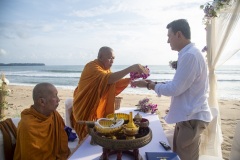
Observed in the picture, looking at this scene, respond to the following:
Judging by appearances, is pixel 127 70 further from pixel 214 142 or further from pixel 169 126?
pixel 169 126

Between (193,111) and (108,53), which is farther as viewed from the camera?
(108,53)

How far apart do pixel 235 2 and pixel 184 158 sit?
9.84 feet

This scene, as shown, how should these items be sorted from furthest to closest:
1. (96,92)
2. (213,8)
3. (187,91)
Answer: (213,8) → (96,92) → (187,91)

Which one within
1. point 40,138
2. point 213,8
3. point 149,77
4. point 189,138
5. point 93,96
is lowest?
point 149,77

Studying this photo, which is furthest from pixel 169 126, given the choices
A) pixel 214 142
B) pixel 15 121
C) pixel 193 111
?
pixel 15 121

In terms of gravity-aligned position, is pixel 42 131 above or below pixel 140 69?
below

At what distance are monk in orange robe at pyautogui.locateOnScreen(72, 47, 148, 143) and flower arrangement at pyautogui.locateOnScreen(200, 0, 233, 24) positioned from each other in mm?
2166

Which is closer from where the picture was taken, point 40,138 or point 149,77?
point 40,138

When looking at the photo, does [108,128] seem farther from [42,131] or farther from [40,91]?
[40,91]

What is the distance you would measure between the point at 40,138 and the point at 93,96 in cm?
109

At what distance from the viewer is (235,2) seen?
4.26m

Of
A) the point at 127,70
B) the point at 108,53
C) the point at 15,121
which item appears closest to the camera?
the point at 15,121

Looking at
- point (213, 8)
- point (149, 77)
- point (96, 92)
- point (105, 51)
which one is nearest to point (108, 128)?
point (96, 92)

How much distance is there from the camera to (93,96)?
11.6 feet
